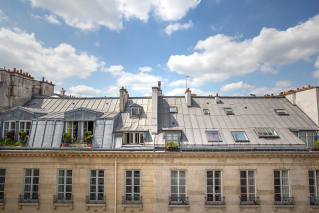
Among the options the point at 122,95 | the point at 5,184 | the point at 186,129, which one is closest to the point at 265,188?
the point at 186,129

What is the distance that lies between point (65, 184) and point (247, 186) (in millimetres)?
14774

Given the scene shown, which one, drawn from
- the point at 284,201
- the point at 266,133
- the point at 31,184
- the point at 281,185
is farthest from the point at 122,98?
the point at 284,201

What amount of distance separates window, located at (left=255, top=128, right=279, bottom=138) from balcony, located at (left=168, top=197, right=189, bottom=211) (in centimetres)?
878

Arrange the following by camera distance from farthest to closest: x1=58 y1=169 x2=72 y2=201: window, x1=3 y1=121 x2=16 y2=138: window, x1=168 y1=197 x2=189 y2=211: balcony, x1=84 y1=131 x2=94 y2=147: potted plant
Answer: x1=3 y1=121 x2=16 y2=138: window, x1=84 y1=131 x2=94 y2=147: potted plant, x1=58 y1=169 x2=72 y2=201: window, x1=168 y1=197 x2=189 y2=211: balcony

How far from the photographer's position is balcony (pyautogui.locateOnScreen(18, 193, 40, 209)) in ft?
48.2

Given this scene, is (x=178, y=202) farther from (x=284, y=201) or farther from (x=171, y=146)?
(x=284, y=201)

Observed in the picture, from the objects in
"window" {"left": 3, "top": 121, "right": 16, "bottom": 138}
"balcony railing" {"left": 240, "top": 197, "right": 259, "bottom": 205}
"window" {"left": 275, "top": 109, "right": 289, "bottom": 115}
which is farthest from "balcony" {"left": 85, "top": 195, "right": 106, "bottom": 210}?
"window" {"left": 275, "top": 109, "right": 289, "bottom": 115}

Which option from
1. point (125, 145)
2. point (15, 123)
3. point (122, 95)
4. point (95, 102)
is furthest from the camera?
point (95, 102)

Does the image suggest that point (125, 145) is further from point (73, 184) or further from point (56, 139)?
point (56, 139)

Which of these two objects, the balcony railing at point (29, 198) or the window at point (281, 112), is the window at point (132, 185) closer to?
the balcony railing at point (29, 198)

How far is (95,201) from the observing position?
48.1 feet

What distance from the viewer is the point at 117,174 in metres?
14.9

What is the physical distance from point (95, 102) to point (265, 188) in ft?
60.3

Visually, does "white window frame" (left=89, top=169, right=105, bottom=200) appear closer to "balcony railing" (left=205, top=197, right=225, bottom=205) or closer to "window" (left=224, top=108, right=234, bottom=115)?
"balcony railing" (left=205, top=197, right=225, bottom=205)
